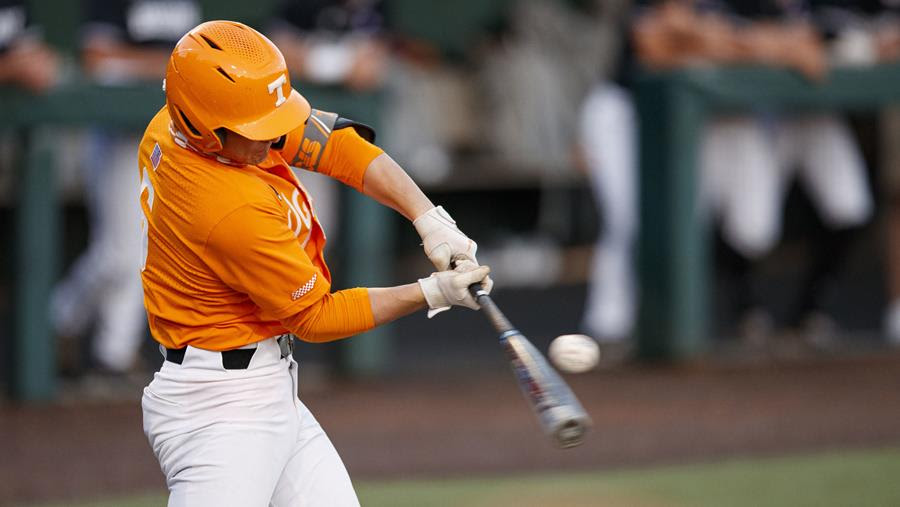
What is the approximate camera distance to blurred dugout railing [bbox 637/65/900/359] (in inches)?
278

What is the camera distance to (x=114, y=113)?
6.42 metres

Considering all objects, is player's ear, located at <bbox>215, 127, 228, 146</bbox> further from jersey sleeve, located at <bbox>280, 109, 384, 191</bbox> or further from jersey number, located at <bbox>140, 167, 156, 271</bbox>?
jersey sleeve, located at <bbox>280, 109, 384, 191</bbox>

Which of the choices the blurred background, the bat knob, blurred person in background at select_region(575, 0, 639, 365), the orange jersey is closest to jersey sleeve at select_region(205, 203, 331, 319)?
the orange jersey

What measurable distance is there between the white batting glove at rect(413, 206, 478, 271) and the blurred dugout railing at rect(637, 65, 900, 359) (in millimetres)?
3988

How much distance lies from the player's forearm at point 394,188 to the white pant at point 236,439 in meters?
0.49

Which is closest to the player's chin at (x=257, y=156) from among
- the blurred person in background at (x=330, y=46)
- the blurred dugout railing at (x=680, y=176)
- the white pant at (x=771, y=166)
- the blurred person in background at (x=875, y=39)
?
the blurred person in background at (x=330, y=46)

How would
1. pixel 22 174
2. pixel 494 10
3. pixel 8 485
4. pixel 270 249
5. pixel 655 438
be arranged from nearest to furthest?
pixel 270 249 → pixel 8 485 → pixel 655 438 → pixel 22 174 → pixel 494 10

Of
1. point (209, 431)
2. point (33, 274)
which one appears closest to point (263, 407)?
point (209, 431)

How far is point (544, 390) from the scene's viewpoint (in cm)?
277

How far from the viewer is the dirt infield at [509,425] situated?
17.7 ft

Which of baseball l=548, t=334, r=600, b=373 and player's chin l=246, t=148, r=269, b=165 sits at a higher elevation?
player's chin l=246, t=148, r=269, b=165

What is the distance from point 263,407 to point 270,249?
1.23ft

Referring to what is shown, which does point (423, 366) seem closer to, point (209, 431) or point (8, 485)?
point (8, 485)

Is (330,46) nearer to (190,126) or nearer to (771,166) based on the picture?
(771,166)
